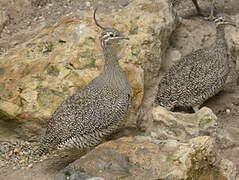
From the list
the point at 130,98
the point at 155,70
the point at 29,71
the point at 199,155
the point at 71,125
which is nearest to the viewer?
the point at 199,155

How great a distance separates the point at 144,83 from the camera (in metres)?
9.27

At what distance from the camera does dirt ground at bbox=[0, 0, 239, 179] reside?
10.4 metres

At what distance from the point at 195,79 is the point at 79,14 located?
8.12 ft

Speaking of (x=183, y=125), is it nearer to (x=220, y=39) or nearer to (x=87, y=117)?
(x=87, y=117)

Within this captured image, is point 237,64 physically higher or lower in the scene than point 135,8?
lower

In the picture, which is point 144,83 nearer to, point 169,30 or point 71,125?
point 169,30

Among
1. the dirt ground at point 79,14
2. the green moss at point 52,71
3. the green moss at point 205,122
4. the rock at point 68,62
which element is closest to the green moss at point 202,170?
the green moss at point 205,122

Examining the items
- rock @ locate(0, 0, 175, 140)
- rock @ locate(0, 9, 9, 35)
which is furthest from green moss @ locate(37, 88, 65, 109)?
rock @ locate(0, 9, 9, 35)

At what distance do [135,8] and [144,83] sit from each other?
1465 mm

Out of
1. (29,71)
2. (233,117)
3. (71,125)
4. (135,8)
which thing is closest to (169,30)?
(135,8)

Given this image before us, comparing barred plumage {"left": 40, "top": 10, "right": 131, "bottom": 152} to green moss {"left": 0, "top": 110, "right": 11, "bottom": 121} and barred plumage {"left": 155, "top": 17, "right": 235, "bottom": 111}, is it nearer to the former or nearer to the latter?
green moss {"left": 0, "top": 110, "right": 11, "bottom": 121}

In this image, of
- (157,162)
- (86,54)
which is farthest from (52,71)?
(157,162)

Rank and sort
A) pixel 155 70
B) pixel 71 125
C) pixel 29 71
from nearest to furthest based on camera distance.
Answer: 1. pixel 71 125
2. pixel 29 71
3. pixel 155 70

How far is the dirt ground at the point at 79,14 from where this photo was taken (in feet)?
34.0
